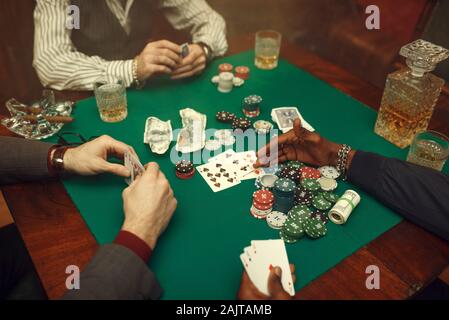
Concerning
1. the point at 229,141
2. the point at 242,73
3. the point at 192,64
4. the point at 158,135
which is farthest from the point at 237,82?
the point at 158,135

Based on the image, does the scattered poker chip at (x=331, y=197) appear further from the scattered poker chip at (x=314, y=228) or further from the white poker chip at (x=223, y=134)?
Answer: the white poker chip at (x=223, y=134)

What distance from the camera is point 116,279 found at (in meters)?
1.09

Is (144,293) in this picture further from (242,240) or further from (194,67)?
(194,67)

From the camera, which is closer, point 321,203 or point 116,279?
point 116,279

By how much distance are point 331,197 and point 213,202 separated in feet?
1.42

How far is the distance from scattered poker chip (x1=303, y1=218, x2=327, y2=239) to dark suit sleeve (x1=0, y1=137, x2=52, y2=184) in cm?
98

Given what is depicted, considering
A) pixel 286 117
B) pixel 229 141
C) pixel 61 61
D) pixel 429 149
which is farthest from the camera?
pixel 61 61

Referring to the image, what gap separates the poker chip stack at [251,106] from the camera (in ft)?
5.97

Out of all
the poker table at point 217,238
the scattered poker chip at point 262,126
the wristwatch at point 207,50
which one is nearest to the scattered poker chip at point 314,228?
the poker table at point 217,238

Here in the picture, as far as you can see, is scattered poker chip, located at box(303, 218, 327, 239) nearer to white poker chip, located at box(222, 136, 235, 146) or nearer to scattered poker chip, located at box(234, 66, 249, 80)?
white poker chip, located at box(222, 136, 235, 146)

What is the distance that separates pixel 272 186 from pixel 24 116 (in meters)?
1.13

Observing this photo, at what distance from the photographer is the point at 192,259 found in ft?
3.99

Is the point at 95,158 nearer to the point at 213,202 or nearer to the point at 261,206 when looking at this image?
the point at 213,202

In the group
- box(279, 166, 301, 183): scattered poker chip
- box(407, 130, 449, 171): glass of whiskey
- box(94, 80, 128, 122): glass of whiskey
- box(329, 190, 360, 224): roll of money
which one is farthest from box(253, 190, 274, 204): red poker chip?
box(94, 80, 128, 122): glass of whiskey
